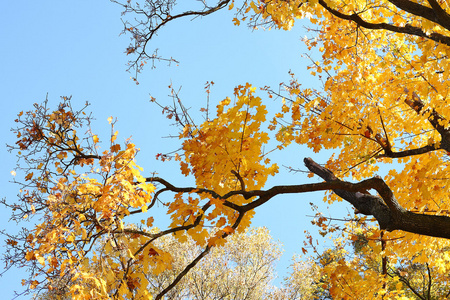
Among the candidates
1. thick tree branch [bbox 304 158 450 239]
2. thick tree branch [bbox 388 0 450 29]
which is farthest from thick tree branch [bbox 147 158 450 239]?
thick tree branch [bbox 388 0 450 29]

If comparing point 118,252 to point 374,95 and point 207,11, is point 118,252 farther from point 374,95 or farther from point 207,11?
point 374,95

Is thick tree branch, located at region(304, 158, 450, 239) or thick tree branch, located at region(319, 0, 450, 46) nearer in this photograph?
thick tree branch, located at region(304, 158, 450, 239)

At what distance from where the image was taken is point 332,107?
6270 mm

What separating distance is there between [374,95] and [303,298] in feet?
37.1

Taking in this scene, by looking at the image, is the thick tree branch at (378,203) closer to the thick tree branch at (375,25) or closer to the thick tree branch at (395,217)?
the thick tree branch at (395,217)

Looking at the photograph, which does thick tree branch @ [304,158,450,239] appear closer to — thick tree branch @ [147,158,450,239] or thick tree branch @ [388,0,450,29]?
thick tree branch @ [147,158,450,239]

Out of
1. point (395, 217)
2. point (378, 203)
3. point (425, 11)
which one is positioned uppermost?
point (425, 11)

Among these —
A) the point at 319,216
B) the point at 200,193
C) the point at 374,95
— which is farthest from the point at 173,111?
the point at 374,95

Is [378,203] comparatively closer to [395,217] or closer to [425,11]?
[395,217]

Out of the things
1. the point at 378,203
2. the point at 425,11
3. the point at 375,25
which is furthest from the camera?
the point at 378,203

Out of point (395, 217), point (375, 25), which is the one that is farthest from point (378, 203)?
point (375, 25)

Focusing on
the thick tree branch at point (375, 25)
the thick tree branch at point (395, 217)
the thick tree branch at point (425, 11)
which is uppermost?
the thick tree branch at point (375, 25)

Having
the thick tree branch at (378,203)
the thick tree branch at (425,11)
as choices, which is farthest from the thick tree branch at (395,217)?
the thick tree branch at (425,11)

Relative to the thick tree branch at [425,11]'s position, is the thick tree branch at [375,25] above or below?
above
